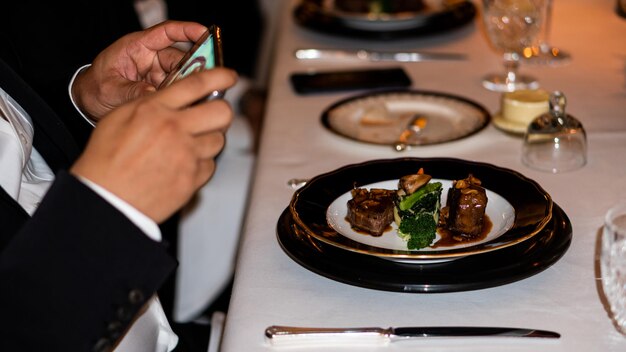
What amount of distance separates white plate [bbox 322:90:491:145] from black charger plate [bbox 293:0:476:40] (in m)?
0.46

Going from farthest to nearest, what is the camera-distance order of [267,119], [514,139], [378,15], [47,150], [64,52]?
[64,52] → [378,15] → [267,119] → [514,139] → [47,150]

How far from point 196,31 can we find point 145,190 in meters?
0.38

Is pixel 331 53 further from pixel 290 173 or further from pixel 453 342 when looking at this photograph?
pixel 453 342

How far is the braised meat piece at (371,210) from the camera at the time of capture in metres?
1.14

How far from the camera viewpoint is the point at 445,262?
3.43 feet

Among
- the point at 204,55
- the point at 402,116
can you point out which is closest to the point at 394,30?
the point at 402,116

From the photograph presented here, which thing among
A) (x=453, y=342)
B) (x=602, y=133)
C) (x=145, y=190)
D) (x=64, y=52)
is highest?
(x=145, y=190)

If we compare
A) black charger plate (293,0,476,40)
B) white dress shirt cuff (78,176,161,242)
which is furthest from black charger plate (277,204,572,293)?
black charger plate (293,0,476,40)

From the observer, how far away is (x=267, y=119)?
1.73 metres

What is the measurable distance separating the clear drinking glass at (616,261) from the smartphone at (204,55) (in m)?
0.50

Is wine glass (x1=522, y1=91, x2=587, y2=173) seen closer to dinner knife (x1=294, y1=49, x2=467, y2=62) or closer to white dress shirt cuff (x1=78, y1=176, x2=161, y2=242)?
dinner knife (x1=294, y1=49, x2=467, y2=62)

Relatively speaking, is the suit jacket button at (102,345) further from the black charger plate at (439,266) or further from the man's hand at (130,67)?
the man's hand at (130,67)

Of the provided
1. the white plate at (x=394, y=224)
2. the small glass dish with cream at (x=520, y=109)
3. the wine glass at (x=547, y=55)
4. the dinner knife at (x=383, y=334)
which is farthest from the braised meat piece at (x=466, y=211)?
the wine glass at (x=547, y=55)

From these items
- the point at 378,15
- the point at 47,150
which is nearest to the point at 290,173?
the point at 47,150
